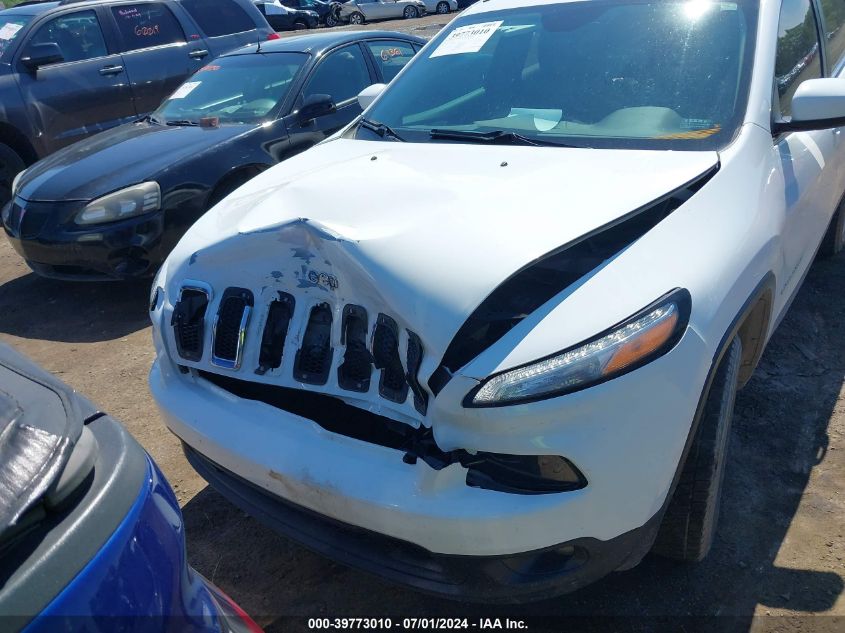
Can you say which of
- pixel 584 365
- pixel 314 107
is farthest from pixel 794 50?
pixel 314 107

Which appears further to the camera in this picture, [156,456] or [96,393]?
[96,393]

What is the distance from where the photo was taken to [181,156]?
16.0 feet

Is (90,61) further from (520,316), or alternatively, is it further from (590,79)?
(520,316)

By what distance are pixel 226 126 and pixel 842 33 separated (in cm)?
398

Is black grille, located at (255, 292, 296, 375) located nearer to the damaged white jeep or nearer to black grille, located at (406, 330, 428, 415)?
the damaged white jeep

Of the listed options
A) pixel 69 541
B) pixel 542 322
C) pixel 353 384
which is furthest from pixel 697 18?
pixel 69 541

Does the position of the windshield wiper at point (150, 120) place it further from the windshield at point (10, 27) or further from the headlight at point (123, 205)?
the windshield at point (10, 27)

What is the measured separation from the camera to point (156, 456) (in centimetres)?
326

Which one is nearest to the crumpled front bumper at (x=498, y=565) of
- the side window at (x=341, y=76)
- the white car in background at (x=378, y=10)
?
the side window at (x=341, y=76)

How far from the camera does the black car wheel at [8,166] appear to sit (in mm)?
7066

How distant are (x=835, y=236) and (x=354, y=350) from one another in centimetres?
364

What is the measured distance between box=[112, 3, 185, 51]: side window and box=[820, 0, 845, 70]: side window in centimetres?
623

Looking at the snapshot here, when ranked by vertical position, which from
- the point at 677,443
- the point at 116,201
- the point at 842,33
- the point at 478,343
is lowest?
the point at 116,201

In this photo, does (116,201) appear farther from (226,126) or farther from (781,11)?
(781,11)
